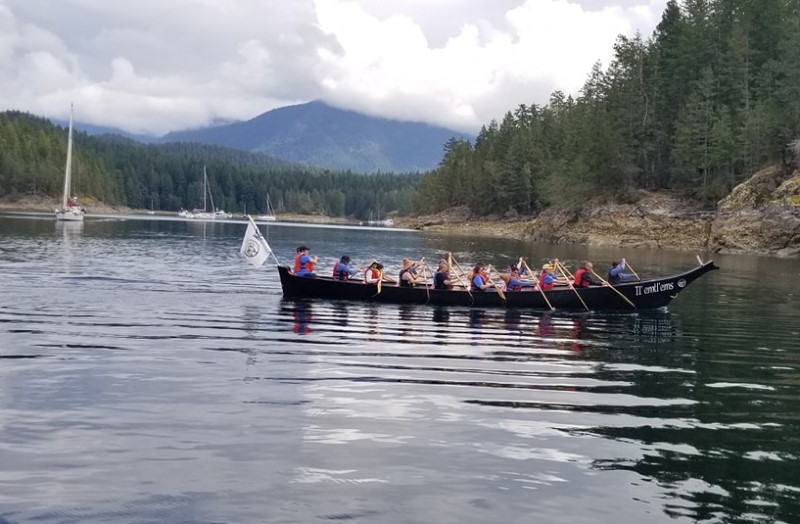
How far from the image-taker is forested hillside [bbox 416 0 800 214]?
7438 cm

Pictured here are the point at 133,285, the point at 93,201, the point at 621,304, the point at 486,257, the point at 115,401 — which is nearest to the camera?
the point at 115,401

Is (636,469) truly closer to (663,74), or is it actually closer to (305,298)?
(305,298)

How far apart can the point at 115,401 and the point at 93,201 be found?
587 feet

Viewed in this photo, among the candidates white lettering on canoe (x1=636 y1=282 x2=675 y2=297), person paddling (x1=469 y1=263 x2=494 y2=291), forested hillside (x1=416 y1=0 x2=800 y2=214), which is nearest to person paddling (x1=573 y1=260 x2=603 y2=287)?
white lettering on canoe (x1=636 y1=282 x2=675 y2=297)

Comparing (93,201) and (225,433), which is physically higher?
(93,201)

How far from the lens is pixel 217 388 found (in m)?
14.2

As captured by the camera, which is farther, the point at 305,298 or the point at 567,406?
the point at 305,298

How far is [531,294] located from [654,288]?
4874mm

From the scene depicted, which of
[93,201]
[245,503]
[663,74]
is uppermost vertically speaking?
[663,74]

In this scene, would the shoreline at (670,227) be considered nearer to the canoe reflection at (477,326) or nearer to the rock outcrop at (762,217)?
the rock outcrop at (762,217)

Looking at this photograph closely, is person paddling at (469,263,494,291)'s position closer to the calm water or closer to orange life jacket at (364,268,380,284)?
the calm water

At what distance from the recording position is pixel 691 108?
268 ft

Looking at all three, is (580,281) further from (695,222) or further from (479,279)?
(695,222)

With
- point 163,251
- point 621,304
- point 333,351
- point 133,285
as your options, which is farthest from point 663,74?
point 333,351
